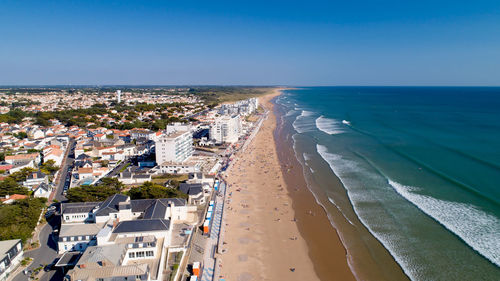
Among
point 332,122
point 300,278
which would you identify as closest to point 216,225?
point 300,278

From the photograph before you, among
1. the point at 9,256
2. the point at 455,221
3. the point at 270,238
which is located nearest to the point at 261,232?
the point at 270,238

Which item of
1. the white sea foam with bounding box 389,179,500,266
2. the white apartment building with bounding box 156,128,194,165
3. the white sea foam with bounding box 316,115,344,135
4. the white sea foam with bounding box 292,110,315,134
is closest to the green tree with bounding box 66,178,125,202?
the white apartment building with bounding box 156,128,194,165

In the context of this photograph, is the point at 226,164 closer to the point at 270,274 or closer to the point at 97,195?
the point at 97,195

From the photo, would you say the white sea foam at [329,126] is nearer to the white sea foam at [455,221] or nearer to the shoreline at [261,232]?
the shoreline at [261,232]

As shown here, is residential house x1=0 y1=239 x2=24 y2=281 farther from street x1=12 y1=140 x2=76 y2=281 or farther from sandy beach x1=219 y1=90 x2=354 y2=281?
sandy beach x1=219 y1=90 x2=354 y2=281

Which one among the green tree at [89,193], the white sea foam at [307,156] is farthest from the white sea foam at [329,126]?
the green tree at [89,193]
